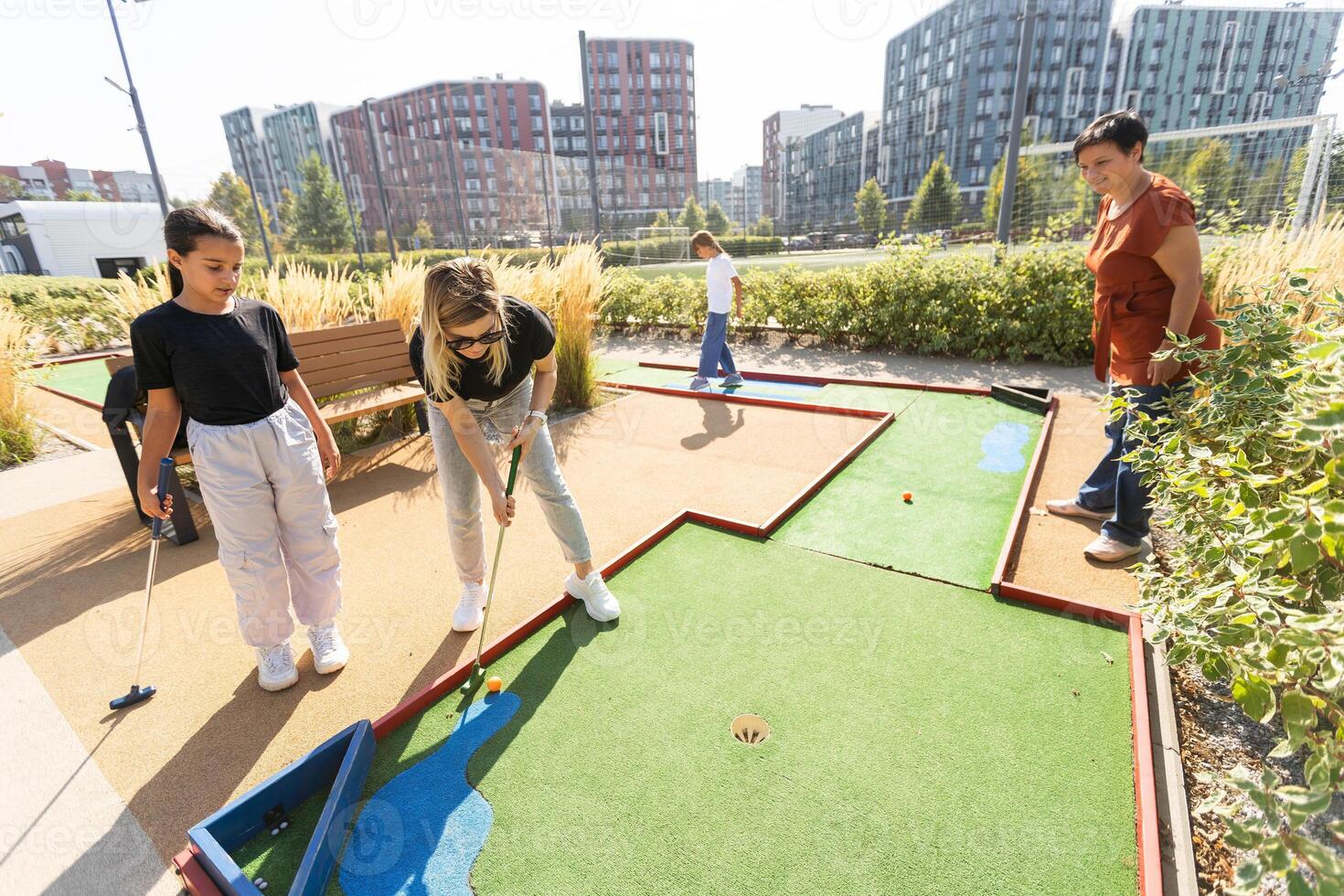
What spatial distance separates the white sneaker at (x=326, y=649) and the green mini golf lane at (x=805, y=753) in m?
0.54

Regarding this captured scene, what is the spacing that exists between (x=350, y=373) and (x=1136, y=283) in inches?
204

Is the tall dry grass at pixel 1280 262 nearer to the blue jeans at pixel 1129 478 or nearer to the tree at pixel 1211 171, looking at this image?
the blue jeans at pixel 1129 478

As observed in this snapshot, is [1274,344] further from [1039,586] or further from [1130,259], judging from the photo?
[1039,586]

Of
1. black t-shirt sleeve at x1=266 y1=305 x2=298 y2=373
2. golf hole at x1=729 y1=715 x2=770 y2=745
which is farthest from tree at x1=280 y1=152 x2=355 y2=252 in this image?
golf hole at x1=729 y1=715 x2=770 y2=745

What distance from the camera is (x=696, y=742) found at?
2.10 m

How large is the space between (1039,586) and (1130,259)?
1.54 meters

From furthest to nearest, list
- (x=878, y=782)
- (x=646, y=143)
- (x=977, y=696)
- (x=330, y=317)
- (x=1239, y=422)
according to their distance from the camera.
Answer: (x=646, y=143)
(x=330, y=317)
(x=977, y=696)
(x=1239, y=422)
(x=878, y=782)

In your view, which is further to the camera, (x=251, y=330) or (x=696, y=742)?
(x=251, y=330)

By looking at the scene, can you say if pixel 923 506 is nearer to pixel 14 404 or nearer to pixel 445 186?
pixel 14 404

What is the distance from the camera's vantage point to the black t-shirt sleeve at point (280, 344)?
7.89ft

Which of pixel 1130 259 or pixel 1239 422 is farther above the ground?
pixel 1130 259

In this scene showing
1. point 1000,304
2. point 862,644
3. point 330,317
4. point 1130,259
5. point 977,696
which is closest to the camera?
point 977,696

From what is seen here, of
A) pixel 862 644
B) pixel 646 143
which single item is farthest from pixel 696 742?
pixel 646 143

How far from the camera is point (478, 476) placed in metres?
2.65
